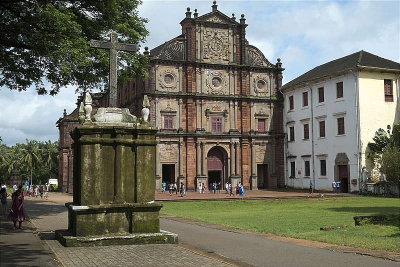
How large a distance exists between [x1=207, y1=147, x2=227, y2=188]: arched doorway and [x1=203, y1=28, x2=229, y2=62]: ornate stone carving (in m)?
9.03

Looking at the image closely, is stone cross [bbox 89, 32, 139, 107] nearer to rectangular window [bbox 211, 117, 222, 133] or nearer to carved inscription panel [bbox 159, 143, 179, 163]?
carved inscription panel [bbox 159, 143, 179, 163]

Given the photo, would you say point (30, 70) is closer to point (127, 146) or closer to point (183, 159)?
point (127, 146)

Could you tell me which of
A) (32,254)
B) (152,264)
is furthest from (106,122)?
(152,264)

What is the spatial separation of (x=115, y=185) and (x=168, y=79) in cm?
3389

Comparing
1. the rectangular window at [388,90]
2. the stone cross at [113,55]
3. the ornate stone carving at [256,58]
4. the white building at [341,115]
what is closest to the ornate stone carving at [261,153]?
the white building at [341,115]

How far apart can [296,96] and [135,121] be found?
119 feet

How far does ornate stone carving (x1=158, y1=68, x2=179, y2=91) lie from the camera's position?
145 ft

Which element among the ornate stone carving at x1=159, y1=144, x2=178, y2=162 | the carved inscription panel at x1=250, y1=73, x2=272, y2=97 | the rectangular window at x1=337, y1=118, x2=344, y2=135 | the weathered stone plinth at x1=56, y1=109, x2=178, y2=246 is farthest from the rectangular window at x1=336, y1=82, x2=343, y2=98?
the weathered stone plinth at x1=56, y1=109, x2=178, y2=246

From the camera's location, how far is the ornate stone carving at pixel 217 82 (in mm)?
46125

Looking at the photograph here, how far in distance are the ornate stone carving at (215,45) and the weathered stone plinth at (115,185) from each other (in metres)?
35.2

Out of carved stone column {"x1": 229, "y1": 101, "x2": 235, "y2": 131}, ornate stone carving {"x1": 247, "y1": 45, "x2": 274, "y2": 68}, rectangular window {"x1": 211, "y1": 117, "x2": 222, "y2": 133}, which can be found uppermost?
ornate stone carving {"x1": 247, "y1": 45, "x2": 274, "y2": 68}

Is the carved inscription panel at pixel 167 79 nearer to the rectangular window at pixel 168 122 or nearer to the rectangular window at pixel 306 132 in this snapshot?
the rectangular window at pixel 168 122

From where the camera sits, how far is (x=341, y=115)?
4053 cm

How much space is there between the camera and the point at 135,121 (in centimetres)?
1208
